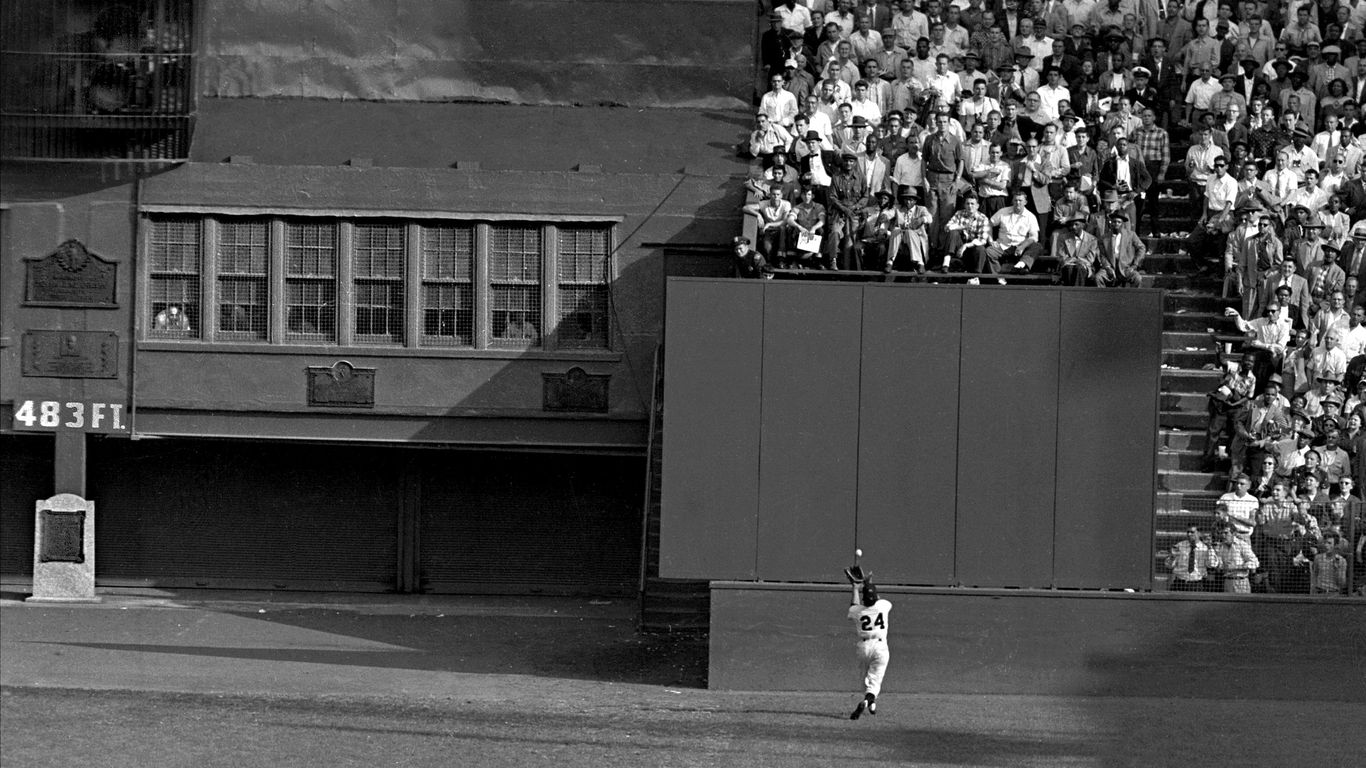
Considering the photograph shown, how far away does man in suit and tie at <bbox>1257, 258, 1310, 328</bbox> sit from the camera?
944 inches

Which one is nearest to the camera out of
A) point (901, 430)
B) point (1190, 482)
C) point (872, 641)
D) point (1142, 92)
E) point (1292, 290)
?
point (872, 641)

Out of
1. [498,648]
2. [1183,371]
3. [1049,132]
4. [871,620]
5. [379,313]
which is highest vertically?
[1049,132]

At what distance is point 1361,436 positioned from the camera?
22.4 m

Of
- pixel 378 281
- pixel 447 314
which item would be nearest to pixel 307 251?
pixel 378 281

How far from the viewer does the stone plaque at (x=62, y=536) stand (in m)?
26.7

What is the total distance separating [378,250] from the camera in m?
26.3

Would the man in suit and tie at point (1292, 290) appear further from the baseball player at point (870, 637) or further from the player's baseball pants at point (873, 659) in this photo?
the player's baseball pants at point (873, 659)

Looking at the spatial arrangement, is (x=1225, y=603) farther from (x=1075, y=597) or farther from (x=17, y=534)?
(x=17, y=534)

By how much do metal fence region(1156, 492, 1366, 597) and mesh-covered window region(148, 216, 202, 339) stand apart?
45.3 ft

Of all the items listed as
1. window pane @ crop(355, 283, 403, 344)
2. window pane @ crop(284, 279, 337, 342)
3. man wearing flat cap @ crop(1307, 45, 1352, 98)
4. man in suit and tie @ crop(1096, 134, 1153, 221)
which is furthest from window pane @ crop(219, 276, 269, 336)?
man wearing flat cap @ crop(1307, 45, 1352, 98)

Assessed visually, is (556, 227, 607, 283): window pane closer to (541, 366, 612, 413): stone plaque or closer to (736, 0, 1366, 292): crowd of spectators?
(541, 366, 612, 413): stone plaque

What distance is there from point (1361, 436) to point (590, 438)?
10.1 m

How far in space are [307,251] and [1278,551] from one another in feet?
44.5

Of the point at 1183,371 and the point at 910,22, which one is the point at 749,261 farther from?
the point at 910,22
